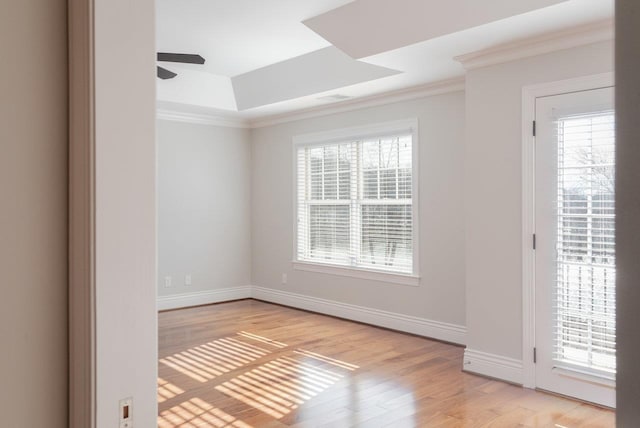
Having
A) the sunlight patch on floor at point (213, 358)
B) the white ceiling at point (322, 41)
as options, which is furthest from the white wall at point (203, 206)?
the sunlight patch on floor at point (213, 358)

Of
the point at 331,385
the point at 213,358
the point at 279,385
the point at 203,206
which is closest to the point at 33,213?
the point at 279,385

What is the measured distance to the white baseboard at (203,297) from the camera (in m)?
6.60

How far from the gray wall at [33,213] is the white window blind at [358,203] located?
13.1 ft

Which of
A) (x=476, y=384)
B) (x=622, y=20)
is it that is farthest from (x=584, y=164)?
(x=622, y=20)

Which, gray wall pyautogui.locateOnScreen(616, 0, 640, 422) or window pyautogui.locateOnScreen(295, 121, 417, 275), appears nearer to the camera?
gray wall pyautogui.locateOnScreen(616, 0, 640, 422)

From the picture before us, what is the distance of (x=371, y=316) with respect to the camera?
5.73 m

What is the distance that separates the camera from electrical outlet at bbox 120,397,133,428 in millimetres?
1810

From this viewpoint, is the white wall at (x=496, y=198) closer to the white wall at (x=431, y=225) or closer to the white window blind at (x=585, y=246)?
the white window blind at (x=585, y=246)

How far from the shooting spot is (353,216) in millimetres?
6078

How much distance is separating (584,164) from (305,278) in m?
3.95

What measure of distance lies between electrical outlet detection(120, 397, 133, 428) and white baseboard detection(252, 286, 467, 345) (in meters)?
3.68

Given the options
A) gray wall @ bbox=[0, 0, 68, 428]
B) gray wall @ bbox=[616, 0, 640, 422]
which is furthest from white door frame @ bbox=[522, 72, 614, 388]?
gray wall @ bbox=[616, 0, 640, 422]

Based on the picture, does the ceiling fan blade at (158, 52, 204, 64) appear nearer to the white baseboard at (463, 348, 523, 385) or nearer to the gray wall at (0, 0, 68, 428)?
the gray wall at (0, 0, 68, 428)

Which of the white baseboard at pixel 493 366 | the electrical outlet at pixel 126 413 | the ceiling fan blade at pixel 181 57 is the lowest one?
the white baseboard at pixel 493 366
